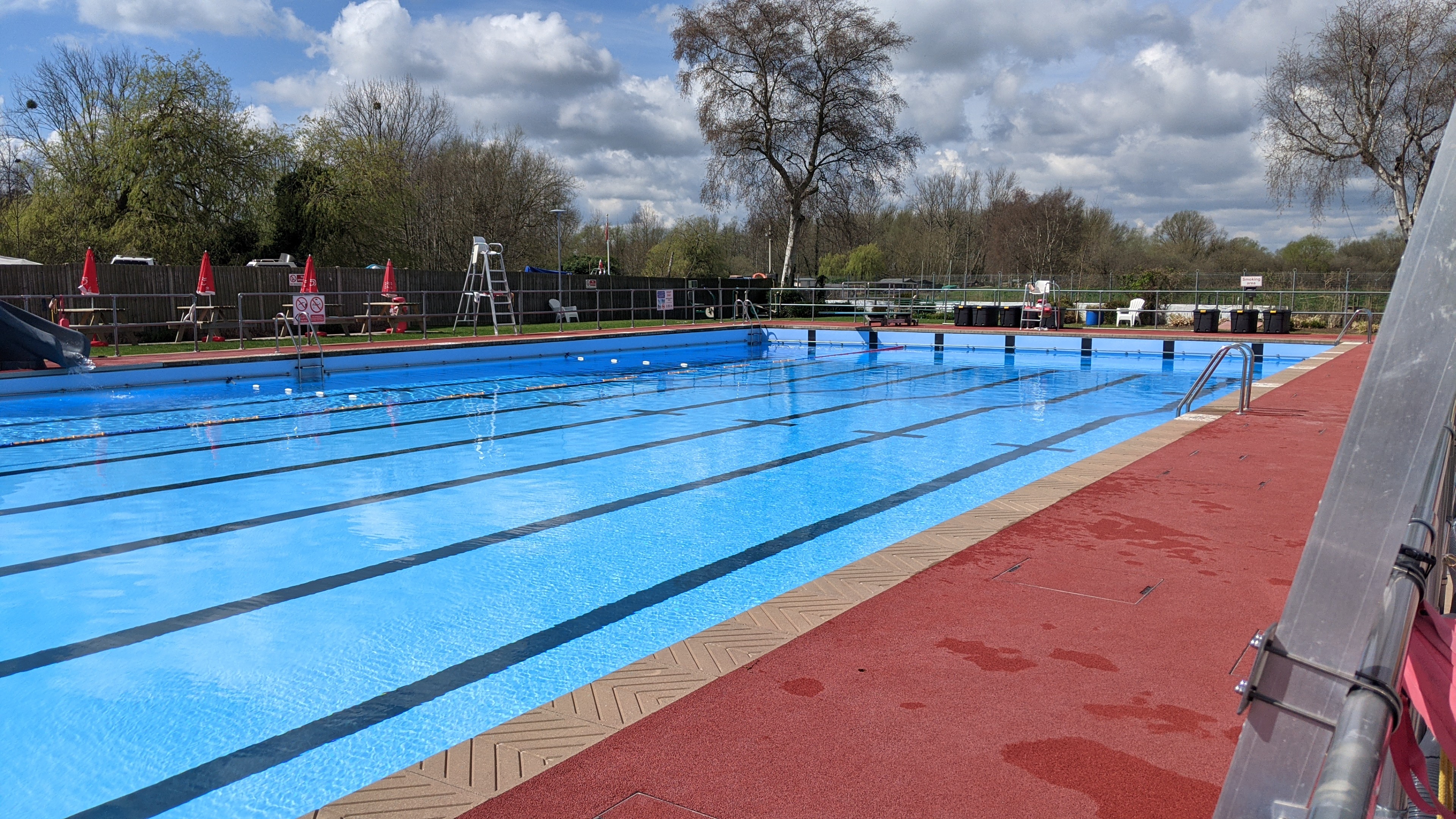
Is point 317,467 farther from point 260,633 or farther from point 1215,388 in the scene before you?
point 1215,388

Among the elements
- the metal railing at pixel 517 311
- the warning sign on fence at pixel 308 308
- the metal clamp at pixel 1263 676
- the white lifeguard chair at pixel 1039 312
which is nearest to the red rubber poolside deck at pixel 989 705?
the metal clamp at pixel 1263 676

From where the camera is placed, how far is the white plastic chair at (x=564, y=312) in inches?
1057

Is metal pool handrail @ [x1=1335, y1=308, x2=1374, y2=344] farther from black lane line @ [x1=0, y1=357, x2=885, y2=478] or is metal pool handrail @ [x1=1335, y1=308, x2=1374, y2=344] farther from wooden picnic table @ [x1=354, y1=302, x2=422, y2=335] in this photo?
wooden picnic table @ [x1=354, y1=302, x2=422, y2=335]

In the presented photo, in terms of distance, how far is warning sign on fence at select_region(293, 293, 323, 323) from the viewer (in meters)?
15.7

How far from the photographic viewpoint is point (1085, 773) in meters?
2.45

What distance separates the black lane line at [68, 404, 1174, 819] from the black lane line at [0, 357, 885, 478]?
20.9ft

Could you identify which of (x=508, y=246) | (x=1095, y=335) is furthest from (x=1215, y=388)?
(x=508, y=246)

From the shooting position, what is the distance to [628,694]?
3.02 meters

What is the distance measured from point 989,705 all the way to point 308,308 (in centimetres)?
1563

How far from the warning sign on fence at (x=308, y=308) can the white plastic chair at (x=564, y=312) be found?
10444 mm

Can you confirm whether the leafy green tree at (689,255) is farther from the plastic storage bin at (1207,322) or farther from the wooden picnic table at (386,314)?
the plastic storage bin at (1207,322)

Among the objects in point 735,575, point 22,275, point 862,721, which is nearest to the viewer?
point 862,721

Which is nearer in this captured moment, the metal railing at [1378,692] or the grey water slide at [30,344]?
the metal railing at [1378,692]

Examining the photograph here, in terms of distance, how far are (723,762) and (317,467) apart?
7463 mm
